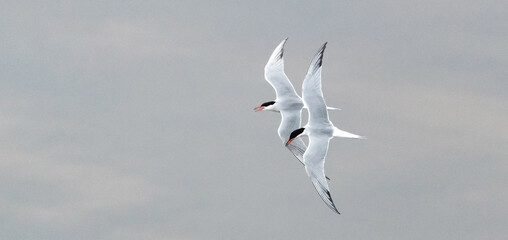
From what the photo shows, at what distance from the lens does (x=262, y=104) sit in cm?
4088

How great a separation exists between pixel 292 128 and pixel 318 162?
15.1ft

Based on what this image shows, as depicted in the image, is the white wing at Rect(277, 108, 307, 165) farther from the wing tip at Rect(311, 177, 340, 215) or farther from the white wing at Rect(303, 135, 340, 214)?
the wing tip at Rect(311, 177, 340, 215)

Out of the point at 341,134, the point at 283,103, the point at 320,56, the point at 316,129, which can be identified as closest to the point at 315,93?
the point at 316,129

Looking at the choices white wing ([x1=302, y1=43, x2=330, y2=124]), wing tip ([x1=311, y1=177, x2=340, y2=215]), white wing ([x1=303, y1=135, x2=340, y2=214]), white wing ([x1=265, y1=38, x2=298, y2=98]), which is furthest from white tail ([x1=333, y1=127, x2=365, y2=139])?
white wing ([x1=265, y1=38, x2=298, y2=98])

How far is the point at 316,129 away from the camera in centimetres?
3538

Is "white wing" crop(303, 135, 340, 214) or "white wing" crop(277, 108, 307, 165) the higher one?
"white wing" crop(277, 108, 307, 165)

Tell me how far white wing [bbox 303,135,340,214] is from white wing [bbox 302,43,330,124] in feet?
2.71

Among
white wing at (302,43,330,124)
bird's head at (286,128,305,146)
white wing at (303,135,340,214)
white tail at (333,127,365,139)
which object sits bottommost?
white wing at (303,135,340,214)

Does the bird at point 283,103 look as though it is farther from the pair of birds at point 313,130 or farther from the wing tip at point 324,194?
the wing tip at point 324,194

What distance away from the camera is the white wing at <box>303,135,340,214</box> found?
3344 centimetres

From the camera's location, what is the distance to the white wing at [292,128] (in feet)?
125

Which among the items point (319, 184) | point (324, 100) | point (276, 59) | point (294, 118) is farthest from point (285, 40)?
point (319, 184)

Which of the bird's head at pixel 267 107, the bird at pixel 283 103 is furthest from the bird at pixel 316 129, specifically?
the bird's head at pixel 267 107

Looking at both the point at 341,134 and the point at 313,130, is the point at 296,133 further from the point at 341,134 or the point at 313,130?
the point at 341,134
